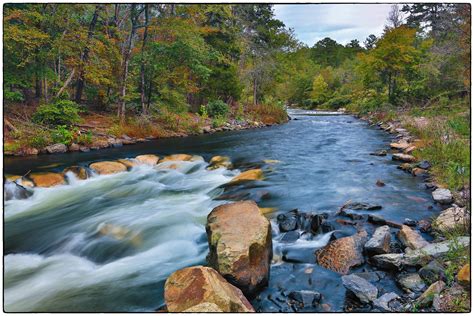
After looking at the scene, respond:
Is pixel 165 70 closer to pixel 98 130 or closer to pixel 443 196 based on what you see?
pixel 98 130

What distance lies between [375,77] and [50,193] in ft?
→ 96.4

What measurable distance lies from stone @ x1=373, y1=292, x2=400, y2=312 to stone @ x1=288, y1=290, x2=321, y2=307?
22.6 inches

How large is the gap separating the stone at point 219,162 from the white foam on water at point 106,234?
1.03 m

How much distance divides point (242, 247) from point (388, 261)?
1749 mm

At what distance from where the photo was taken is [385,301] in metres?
3.54

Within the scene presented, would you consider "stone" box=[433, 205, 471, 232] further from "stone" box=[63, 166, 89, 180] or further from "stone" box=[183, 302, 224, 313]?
"stone" box=[63, 166, 89, 180]

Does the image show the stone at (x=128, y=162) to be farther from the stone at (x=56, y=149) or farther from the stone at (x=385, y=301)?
the stone at (x=385, y=301)

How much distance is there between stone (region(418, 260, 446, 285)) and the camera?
12.0 ft

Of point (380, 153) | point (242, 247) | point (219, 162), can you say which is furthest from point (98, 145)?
point (242, 247)

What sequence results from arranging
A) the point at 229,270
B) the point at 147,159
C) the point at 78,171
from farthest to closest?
1. the point at 147,159
2. the point at 78,171
3. the point at 229,270

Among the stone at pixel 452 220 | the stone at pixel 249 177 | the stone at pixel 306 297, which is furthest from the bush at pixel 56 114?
the stone at pixel 452 220

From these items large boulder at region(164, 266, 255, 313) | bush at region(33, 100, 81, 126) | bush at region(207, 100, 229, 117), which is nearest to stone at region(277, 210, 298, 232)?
large boulder at region(164, 266, 255, 313)

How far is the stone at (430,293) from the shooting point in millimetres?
3299

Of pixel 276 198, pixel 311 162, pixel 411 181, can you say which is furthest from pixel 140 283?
pixel 311 162
